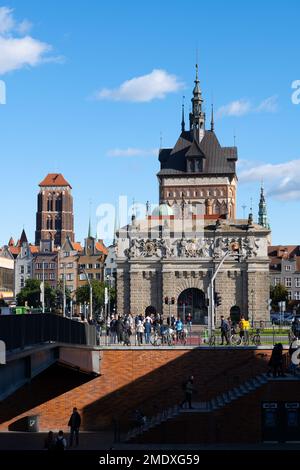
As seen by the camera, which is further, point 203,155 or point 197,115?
point 197,115

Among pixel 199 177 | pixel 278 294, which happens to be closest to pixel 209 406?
pixel 199 177

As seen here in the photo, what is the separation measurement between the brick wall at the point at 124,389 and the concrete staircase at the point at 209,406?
1.79 m

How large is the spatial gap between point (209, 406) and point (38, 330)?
42.8 ft

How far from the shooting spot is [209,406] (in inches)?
1634

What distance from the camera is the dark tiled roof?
12138cm

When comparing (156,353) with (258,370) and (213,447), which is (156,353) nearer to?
(258,370)

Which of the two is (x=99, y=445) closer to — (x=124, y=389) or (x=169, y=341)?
(x=124, y=389)

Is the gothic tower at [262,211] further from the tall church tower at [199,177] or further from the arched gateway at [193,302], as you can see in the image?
the arched gateway at [193,302]

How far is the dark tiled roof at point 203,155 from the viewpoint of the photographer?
121 m

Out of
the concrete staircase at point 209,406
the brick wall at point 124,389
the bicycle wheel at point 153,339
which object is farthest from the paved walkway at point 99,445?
the bicycle wheel at point 153,339

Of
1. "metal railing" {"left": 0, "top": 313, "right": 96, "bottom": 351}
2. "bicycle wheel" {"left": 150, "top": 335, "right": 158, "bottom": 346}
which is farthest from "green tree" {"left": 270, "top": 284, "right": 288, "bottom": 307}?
"metal railing" {"left": 0, "top": 313, "right": 96, "bottom": 351}

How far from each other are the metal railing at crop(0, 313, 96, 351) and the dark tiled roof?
3117 inches

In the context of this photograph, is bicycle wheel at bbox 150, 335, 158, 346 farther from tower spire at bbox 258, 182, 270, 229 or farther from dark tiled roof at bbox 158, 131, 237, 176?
tower spire at bbox 258, 182, 270, 229
